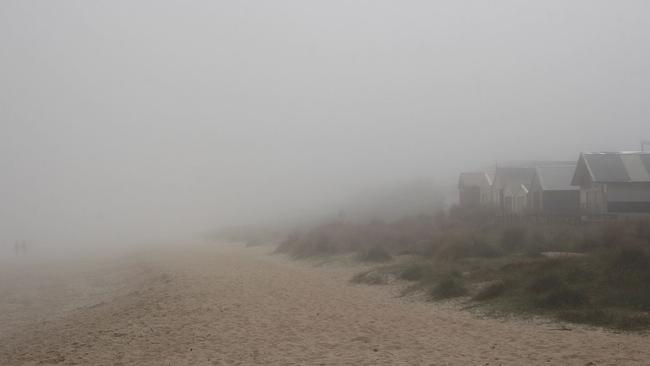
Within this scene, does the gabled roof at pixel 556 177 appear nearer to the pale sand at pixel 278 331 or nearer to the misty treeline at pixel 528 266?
the misty treeline at pixel 528 266

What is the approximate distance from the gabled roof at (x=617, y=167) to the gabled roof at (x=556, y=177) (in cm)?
295

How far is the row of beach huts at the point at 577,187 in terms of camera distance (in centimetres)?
2891

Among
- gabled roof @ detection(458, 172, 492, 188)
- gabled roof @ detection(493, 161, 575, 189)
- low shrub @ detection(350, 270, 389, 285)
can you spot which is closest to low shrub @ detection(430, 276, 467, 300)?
low shrub @ detection(350, 270, 389, 285)

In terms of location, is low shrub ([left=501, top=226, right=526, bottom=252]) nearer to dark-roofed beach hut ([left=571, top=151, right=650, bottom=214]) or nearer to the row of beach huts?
the row of beach huts

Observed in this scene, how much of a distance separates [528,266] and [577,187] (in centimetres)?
2104

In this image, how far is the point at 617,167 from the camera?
29688 millimetres

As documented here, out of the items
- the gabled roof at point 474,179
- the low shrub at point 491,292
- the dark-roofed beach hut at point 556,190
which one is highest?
the gabled roof at point 474,179

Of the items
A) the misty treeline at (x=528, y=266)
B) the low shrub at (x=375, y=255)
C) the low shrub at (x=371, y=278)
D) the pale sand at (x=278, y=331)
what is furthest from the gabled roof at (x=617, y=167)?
the pale sand at (x=278, y=331)

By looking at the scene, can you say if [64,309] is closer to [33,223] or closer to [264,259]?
[264,259]

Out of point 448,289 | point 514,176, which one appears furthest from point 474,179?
point 448,289

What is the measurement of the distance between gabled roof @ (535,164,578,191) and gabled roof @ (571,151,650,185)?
2953mm

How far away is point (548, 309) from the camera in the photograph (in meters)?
12.1

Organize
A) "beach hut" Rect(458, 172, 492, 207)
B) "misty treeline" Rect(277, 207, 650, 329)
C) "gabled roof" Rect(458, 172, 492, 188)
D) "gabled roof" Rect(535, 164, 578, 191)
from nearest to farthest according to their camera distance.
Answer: "misty treeline" Rect(277, 207, 650, 329), "gabled roof" Rect(535, 164, 578, 191), "beach hut" Rect(458, 172, 492, 207), "gabled roof" Rect(458, 172, 492, 188)

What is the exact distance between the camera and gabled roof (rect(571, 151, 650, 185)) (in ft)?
94.8
